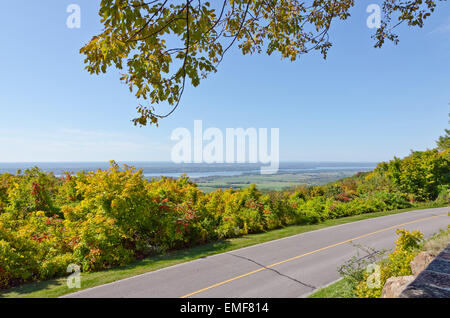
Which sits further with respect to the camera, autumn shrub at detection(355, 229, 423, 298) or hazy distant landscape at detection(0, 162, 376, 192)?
hazy distant landscape at detection(0, 162, 376, 192)

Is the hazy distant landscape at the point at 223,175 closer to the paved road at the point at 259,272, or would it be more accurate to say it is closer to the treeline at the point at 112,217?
the treeline at the point at 112,217

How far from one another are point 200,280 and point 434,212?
1811cm

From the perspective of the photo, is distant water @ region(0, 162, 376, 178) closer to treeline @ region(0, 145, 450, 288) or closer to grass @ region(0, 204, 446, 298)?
treeline @ region(0, 145, 450, 288)

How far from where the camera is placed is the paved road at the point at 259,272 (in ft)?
19.8

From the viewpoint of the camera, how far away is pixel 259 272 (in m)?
7.16

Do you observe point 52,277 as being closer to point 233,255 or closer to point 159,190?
point 159,190

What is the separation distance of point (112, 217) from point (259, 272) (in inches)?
232

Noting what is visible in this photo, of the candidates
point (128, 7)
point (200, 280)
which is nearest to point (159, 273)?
point (200, 280)

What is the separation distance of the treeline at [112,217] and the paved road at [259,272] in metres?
2.04

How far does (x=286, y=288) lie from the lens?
6094mm

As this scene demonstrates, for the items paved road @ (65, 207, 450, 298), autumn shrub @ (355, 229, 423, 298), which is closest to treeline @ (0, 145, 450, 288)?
paved road @ (65, 207, 450, 298)

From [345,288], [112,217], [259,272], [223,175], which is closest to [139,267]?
[112,217]

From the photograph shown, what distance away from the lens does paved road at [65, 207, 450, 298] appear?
603cm

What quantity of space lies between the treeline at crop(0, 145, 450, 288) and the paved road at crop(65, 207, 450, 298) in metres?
2.04
